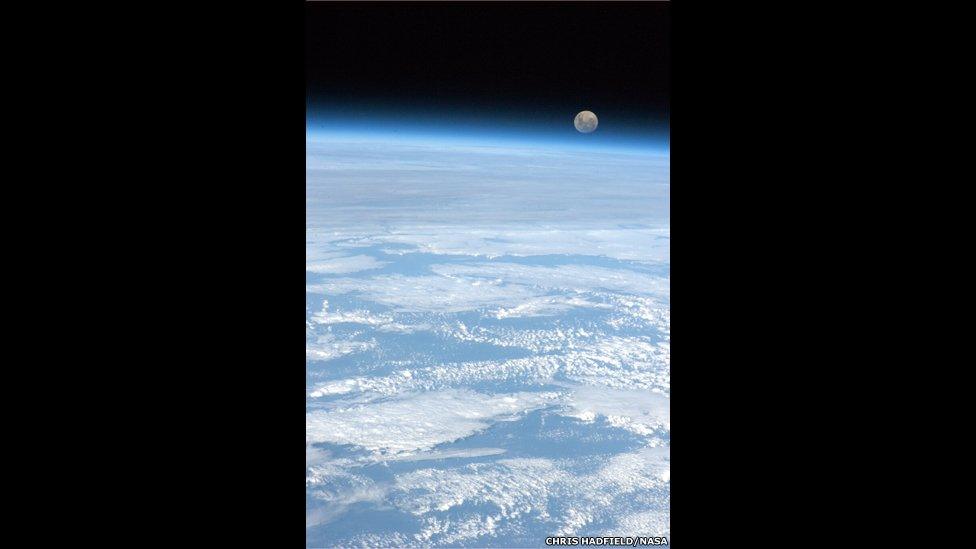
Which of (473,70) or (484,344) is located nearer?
(473,70)

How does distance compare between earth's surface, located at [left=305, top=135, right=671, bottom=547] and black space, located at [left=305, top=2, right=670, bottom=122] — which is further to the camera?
earth's surface, located at [left=305, top=135, right=671, bottom=547]

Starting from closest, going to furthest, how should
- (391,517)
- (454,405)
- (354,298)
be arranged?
(391,517)
(454,405)
(354,298)

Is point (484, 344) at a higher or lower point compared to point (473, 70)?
lower

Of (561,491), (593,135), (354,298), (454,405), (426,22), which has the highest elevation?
(426,22)

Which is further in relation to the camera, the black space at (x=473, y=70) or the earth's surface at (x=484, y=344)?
the earth's surface at (x=484, y=344)
